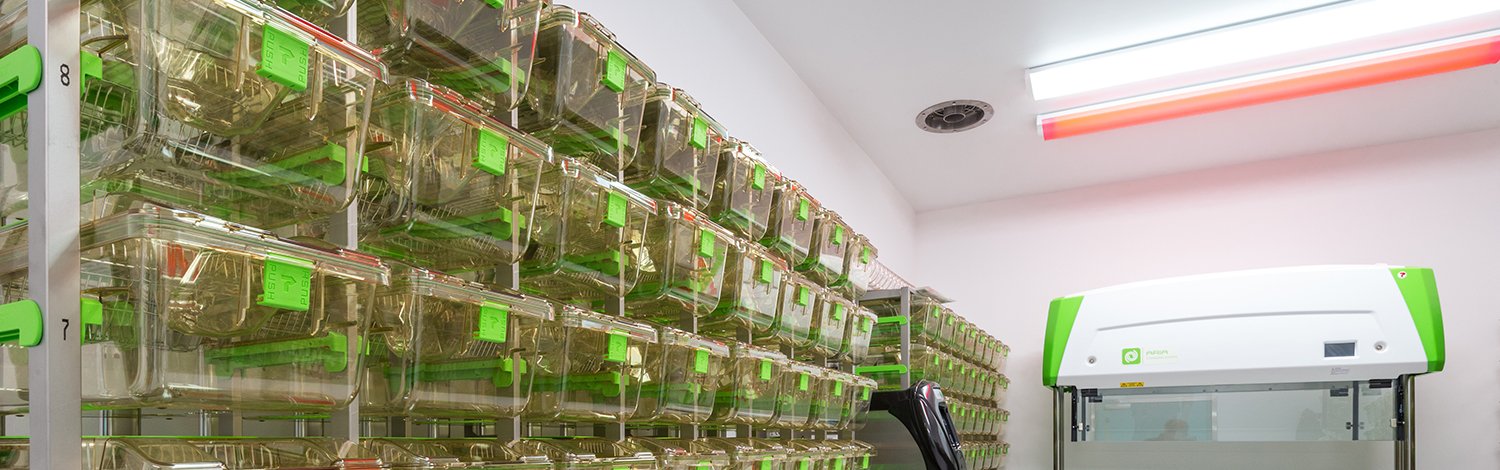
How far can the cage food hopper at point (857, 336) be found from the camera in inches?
118

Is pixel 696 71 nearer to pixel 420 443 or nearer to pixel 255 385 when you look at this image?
pixel 420 443

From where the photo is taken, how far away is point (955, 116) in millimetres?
4344

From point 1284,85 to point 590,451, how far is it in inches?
133

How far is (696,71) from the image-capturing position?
9.39 feet

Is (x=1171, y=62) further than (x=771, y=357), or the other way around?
(x=1171, y=62)

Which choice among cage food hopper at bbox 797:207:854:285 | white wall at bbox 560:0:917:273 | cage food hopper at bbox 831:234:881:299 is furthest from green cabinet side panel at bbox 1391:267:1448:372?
cage food hopper at bbox 797:207:854:285

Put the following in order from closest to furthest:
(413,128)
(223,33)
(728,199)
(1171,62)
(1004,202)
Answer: (223,33), (413,128), (728,199), (1171,62), (1004,202)

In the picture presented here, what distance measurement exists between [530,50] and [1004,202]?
15.8 feet

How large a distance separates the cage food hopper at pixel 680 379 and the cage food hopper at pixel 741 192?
36 centimetres

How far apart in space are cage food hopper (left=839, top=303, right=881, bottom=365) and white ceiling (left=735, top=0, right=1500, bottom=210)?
1099mm

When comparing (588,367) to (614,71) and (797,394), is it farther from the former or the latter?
(797,394)

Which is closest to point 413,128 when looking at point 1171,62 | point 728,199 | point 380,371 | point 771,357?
point 380,371

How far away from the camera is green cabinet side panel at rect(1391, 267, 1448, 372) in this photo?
13.0ft

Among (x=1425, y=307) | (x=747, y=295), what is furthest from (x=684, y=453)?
(x=1425, y=307)
